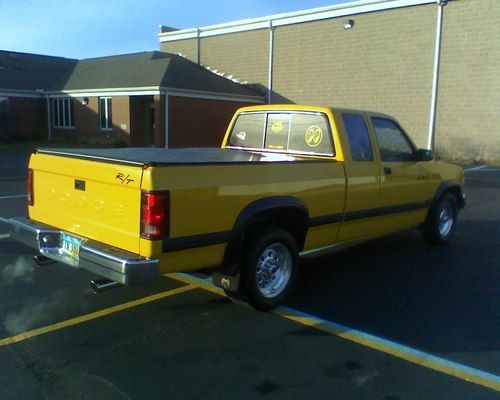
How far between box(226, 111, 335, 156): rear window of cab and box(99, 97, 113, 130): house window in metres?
24.0

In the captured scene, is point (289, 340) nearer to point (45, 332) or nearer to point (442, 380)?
point (442, 380)

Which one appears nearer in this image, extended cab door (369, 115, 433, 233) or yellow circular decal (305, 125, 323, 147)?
yellow circular decal (305, 125, 323, 147)

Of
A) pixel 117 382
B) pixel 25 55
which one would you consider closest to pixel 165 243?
Answer: pixel 117 382

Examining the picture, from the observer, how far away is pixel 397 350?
408 cm

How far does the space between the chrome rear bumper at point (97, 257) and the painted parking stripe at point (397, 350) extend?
5.08ft

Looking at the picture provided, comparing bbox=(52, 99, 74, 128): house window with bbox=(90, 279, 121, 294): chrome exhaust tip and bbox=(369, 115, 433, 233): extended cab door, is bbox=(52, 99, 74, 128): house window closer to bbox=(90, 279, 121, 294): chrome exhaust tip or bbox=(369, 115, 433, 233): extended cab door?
bbox=(369, 115, 433, 233): extended cab door

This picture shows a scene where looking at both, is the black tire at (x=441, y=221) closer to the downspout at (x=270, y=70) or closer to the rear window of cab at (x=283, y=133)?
the rear window of cab at (x=283, y=133)

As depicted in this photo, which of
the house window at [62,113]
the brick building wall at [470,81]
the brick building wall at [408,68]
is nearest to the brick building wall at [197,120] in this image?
the brick building wall at [408,68]

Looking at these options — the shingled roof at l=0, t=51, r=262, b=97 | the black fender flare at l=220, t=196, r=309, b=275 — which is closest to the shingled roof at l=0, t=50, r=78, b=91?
the shingled roof at l=0, t=51, r=262, b=97

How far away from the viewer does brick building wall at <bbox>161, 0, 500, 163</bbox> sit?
23.8 metres

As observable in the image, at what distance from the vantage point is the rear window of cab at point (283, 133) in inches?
224

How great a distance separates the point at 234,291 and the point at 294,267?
2.28ft

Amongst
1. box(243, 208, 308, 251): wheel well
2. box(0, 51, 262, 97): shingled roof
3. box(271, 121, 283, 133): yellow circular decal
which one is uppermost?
box(0, 51, 262, 97): shingled roof

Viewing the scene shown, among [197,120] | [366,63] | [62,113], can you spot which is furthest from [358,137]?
[62,113]
